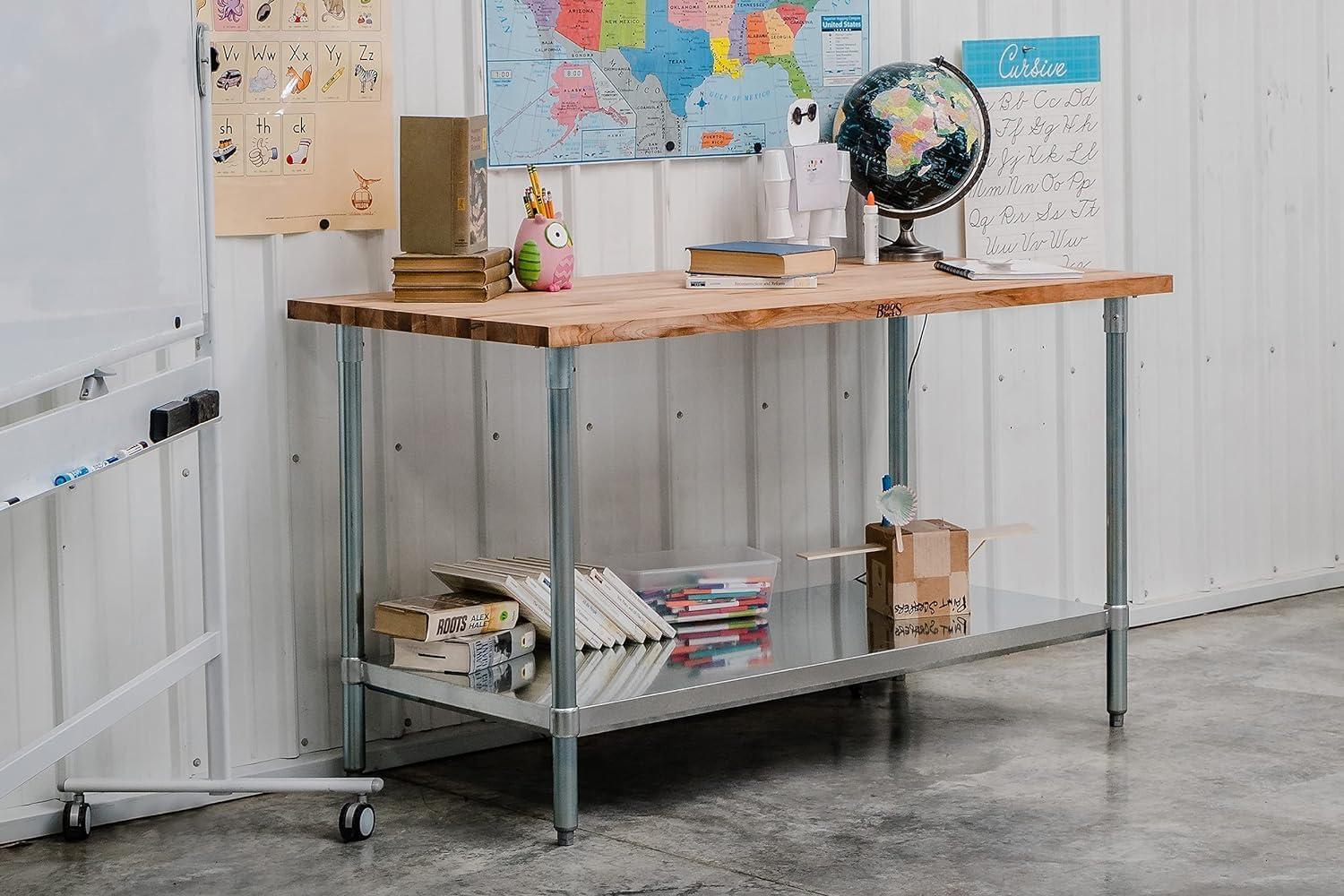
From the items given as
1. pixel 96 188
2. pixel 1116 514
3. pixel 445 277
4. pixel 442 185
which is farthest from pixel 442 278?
pixel 1116 514

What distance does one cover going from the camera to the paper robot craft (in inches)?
140

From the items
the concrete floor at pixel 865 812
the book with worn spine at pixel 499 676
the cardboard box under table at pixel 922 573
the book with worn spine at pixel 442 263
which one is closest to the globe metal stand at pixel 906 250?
the cardboard box under table at pixel 922 573

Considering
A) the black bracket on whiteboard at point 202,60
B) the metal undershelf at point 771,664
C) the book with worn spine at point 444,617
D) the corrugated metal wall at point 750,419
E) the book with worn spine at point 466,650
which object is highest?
the black bracket on whiteboard at point 202,60

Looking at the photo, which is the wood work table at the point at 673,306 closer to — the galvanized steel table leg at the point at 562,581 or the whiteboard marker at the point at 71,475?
the galvanized steel table leg at the point at 562,581

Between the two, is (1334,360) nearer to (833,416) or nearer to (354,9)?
(833,416)

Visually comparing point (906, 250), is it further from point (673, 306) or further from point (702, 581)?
point (673, 306)

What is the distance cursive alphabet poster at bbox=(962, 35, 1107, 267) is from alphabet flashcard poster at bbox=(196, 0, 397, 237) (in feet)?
4.58

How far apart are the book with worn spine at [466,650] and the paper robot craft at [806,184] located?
0.96 metres

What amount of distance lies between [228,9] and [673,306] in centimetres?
91

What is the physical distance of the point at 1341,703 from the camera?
3.70 meters

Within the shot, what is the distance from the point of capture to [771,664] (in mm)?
3156

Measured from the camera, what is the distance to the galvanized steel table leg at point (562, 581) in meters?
2.79

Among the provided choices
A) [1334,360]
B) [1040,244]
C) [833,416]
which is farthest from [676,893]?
[1334,360]

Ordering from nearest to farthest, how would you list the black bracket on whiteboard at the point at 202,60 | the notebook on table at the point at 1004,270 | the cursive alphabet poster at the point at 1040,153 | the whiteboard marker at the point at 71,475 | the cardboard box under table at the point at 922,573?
the whiteboard marker at the point at 71,475 < the black bracket on whiteboard at the point at 202,60 < the notebook on table at the point at 1004,270 < the cardboard box under table at the point at 922,573 < the cursive alphabet poster at the point at 1040,153
